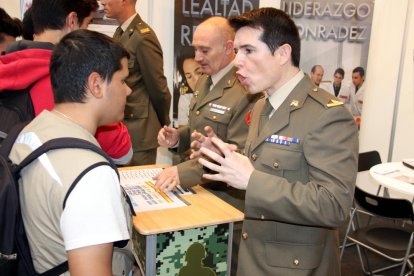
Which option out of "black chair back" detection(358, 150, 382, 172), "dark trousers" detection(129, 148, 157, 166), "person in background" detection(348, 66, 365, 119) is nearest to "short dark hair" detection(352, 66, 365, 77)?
"person in background" detection(348, 66, 365, 119)

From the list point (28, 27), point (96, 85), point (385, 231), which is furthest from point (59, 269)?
point (385, 231)

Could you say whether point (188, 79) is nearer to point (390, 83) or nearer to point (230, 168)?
point (390, 83)

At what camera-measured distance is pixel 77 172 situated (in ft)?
3.06

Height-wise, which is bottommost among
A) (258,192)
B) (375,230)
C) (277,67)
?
(375,230)

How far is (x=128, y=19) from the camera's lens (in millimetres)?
3041

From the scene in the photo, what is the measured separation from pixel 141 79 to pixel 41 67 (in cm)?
172

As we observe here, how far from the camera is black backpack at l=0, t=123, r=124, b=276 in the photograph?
0.96 m

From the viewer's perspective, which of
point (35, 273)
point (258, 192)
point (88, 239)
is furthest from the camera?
point (258, 192)

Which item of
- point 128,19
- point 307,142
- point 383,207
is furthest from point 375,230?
point 128,19

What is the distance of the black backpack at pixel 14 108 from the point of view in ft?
4.40

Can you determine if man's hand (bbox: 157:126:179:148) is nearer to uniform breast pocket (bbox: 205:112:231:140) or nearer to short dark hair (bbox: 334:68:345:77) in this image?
uniform breast pocket (bbox: 205:112:231:140)

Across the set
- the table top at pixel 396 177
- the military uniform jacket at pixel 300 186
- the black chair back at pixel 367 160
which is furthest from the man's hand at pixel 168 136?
the black chair back at pixel 367 160

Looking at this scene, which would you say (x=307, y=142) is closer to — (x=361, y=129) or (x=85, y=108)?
(x=85, y=108)

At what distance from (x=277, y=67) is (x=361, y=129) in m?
3.43
